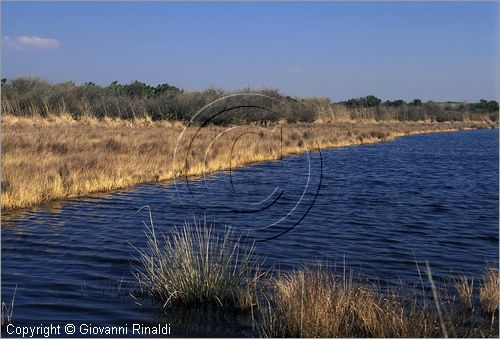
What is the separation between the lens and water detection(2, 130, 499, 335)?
681cm

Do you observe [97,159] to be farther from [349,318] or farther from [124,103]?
[124,103]

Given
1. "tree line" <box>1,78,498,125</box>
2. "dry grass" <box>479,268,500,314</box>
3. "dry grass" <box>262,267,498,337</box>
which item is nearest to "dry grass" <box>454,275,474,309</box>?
"dry grass" <box>479,268,500,314</box>

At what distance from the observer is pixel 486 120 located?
8131 cm

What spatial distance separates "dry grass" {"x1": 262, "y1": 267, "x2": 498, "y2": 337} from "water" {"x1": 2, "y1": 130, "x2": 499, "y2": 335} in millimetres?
544

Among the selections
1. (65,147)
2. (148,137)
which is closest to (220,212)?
(65,147)

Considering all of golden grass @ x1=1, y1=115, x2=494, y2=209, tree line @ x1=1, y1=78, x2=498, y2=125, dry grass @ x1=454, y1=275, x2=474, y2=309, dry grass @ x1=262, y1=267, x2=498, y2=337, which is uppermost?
tree line @ x1=1, y1=78, x2=498, y2=125

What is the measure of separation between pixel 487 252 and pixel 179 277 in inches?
228

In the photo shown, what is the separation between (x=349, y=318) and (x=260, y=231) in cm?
527

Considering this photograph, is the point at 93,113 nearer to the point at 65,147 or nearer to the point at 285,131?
the point at 285,131

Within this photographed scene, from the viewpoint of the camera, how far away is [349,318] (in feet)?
18.7

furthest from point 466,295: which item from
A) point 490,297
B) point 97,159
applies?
point 97,159

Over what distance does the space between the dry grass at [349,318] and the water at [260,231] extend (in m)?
0.54

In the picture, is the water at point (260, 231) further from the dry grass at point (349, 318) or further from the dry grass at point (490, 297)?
the dry grass at point (490, 297)

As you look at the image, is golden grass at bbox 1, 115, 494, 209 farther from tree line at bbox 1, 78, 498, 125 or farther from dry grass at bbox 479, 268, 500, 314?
dry grass at bbox 479, 268, 500, 314
